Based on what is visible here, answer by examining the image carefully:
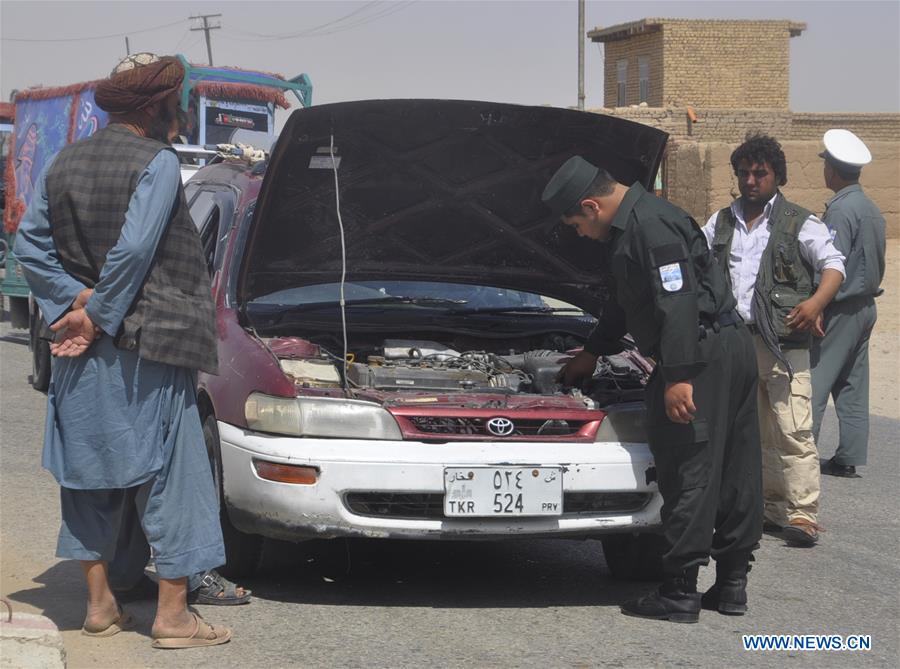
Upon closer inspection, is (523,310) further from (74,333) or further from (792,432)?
(74,333)

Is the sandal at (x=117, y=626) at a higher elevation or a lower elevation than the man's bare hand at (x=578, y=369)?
lower

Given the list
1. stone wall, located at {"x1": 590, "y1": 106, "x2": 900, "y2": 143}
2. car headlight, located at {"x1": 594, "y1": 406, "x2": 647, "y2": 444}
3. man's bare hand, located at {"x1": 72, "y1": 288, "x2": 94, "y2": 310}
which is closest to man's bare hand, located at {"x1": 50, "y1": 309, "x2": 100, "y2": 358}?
man's bare hand, located at {"x1": 72, "y1": 288, "x2": 94, "y2": 310}

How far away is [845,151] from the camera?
7.60 metres

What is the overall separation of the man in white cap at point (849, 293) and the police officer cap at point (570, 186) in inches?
115

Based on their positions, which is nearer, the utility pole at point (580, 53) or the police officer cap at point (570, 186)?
the police officer cap at point (570, 186)

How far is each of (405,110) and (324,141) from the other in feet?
1.26

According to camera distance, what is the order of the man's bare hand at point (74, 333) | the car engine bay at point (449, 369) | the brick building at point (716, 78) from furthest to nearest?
the brick building at point (716, 78) < the car engine bay at point (449, 369) < the man's bare hand at point (74, 333)

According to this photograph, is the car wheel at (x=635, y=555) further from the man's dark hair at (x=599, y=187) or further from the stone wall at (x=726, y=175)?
the stone wall at (x=726, y=175)

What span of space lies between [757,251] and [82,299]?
11.5 feet

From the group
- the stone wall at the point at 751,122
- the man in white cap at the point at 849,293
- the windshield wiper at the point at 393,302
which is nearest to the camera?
the windshield wiper at the point at 393,302

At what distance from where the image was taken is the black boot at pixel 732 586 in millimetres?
5281

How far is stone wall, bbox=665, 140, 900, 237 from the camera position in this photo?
21625 mm

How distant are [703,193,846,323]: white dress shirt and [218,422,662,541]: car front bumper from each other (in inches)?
65.3

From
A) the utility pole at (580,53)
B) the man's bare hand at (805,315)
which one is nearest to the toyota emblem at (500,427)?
the man's bare hand at (805,315)
